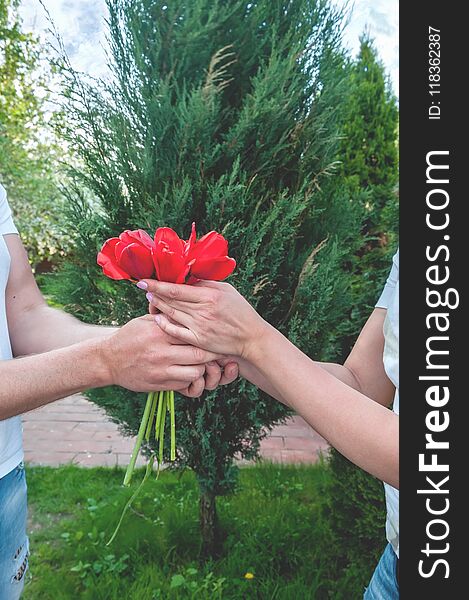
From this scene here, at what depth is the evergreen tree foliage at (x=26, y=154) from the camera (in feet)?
21.3

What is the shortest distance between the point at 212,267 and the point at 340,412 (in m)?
0.42

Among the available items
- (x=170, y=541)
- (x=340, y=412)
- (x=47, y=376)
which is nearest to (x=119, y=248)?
(x=47, y=376)

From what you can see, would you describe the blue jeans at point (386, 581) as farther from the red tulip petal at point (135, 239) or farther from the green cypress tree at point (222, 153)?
the green cypress tree at point (222, 153)

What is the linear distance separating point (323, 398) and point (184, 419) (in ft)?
4.04

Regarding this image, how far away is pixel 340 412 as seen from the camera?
3.56 ft

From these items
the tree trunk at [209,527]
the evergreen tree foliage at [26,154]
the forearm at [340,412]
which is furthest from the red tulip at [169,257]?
the evergreen tree foliage at [26,154]

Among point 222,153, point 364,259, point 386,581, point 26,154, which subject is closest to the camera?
point 386,581


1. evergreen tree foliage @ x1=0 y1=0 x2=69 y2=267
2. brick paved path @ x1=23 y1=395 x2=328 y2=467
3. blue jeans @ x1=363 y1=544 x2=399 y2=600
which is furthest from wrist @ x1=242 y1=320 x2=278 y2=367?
evergreen tree foliage @ x1=0 y1=0 x2=69 y2=267

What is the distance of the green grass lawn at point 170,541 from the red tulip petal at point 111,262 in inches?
56.6

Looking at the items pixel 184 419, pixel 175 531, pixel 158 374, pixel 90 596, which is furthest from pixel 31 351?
pixel 175 531

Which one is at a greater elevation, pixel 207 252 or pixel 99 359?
pixel 207 252

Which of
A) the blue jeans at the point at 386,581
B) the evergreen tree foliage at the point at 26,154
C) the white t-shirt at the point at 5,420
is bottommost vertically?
the blue jeans at the point at 386,581

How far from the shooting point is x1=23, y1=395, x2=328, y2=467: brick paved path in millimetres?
3883

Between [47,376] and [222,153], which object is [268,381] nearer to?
[47,376]
